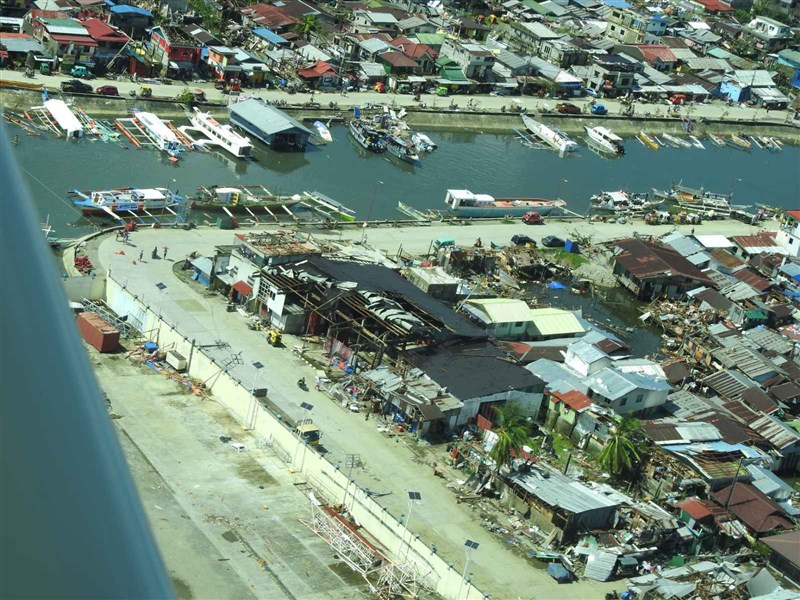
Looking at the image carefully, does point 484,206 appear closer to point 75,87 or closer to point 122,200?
point 122,200

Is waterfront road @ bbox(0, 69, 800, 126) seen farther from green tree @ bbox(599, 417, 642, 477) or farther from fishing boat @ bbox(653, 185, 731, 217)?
green tree @ bbox(599, 417, 642, 477)

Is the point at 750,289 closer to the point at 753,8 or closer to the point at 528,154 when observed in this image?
the point at 528,154


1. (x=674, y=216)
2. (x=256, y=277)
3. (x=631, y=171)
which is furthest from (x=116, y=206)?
(x=631, y=171)

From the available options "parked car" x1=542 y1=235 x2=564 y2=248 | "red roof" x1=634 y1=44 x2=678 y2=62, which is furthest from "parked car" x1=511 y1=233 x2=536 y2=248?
"red roof" x1=634 y1=44 x2=678 y2=62

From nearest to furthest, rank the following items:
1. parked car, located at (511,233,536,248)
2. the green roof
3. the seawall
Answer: parked car, located at (511,233,536,248) → the seawall → the green roof

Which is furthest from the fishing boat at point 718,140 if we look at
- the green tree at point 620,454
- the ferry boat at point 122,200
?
the green tree at point 620,454
